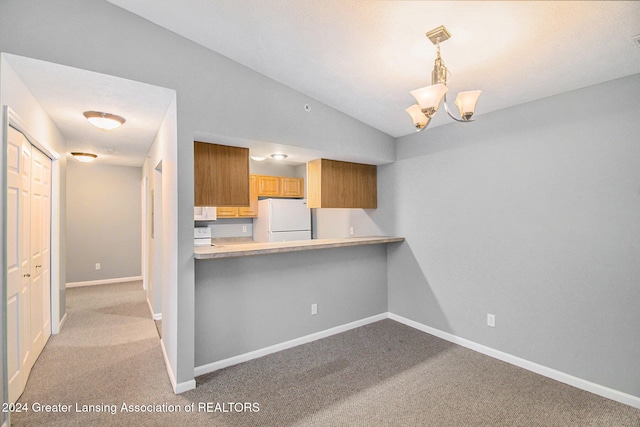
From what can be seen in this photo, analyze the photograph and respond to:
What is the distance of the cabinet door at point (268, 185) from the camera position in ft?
18.2

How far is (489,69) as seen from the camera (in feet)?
7.71

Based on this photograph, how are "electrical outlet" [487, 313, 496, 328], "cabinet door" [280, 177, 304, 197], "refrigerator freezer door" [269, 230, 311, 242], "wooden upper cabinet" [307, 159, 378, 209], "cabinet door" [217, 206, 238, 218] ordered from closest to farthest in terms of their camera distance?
1. "electrical outlet" [487, 313, 496, 328]
2. "wooden upper cabinet" [307, 159, 378, 209]
3. "refrigerator freezer door" [269, 230, 311, 242]
4. "cabinet door" [217, 206, 238, 218]
5. "cabinet door" [280, 177, 304, 197]

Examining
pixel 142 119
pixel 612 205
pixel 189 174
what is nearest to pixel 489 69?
pixel 612 205

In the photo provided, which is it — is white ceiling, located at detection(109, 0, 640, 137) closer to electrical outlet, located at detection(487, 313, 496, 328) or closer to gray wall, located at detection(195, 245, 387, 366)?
gray wall, located at detection(195, 245, 387, 366)

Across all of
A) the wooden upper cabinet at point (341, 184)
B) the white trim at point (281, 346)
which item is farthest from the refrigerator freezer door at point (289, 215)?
the white trim at point (281, 346)

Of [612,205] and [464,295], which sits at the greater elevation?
[612,205]

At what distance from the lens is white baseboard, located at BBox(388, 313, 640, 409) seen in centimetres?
232

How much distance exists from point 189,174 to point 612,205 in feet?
10.8

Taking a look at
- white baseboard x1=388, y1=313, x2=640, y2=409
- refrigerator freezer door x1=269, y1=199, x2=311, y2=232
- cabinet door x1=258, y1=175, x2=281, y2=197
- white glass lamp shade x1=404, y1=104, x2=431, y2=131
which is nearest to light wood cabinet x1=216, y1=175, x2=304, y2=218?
cabinet door x1=258, y1=175, x2=281, y2=197

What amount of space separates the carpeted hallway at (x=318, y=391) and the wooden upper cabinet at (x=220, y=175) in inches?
61.4

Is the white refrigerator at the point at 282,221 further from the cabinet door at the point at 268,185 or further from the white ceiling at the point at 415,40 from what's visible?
the white ceiling at the point at 415,40

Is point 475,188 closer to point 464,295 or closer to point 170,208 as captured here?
point 464,295

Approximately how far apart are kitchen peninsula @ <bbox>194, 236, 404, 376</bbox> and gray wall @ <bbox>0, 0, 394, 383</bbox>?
0.27 m

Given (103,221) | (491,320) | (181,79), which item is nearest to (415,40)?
(181,79)
